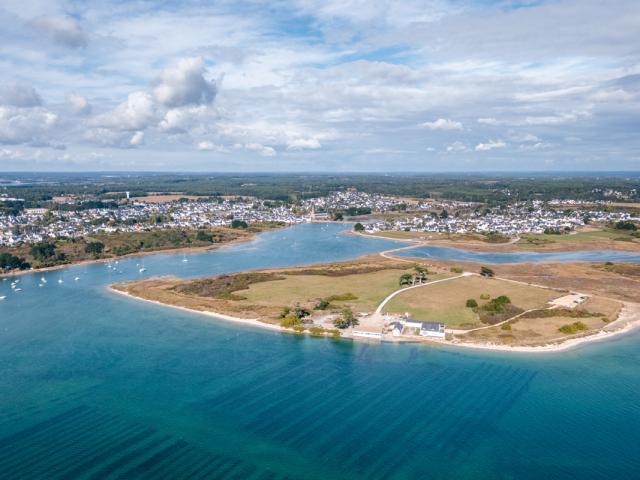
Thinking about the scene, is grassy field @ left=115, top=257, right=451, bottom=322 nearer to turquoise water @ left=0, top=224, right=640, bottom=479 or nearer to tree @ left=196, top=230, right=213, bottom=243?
turquoise water @ left=0, top=224, right=640, bottom=479

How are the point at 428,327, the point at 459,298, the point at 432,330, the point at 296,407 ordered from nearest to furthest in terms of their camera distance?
the point at 296,407
the point at 432,330
the point at 428,327
the point at 459,298

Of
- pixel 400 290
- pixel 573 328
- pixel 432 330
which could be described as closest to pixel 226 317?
pixel 432 330

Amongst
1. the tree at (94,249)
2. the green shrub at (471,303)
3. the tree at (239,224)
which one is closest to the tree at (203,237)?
the tree at (94,249)

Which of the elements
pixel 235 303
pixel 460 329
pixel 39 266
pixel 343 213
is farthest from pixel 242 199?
pixel 460 329

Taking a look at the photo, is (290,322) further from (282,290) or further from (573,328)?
(573,328)

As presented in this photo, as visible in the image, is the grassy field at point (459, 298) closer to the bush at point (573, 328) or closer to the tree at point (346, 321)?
the tree at point (346, 321)

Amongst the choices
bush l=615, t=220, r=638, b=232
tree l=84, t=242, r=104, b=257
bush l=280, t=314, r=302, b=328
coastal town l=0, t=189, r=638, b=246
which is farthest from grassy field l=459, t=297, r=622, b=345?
bush l=615, t=220, r=638, b=232
